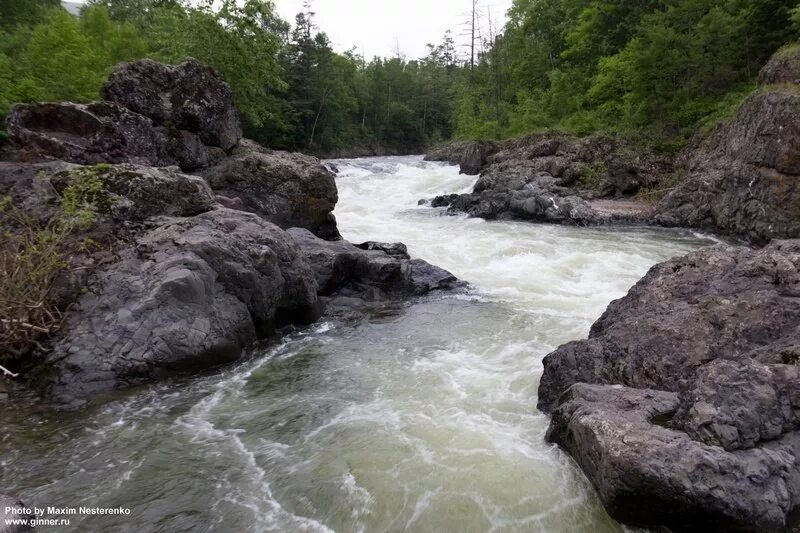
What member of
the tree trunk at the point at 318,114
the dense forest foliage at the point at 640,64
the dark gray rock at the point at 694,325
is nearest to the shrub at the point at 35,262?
the dark gray rock at the point at 694,325

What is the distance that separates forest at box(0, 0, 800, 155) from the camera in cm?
1744

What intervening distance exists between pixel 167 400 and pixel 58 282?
8.35 ft

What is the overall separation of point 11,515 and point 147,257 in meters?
4.22

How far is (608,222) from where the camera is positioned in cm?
1803

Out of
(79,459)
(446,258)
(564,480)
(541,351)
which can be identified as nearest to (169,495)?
(79,459)

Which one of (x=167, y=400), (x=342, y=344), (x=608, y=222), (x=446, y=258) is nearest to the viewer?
(x=167, y=400)

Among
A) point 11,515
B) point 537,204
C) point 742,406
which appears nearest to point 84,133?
point 11,515

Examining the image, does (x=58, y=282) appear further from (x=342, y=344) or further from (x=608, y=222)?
(x=608, y=222)

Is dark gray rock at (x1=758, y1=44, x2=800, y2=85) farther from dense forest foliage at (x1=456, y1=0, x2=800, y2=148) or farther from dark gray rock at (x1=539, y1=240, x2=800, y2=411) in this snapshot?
dark gray rock at (x1=539, y1=240, x2=800, y2=411)

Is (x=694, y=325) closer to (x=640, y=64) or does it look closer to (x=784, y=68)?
(x=784, y=68)

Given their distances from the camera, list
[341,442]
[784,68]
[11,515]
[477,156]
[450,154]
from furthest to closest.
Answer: [450,154] → [477,156] → [784,68] → [341,442] → [11,515]

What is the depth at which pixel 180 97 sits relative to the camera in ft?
41.3

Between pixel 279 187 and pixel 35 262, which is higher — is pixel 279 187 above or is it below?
above

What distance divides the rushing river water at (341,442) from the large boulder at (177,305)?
0.41 m
